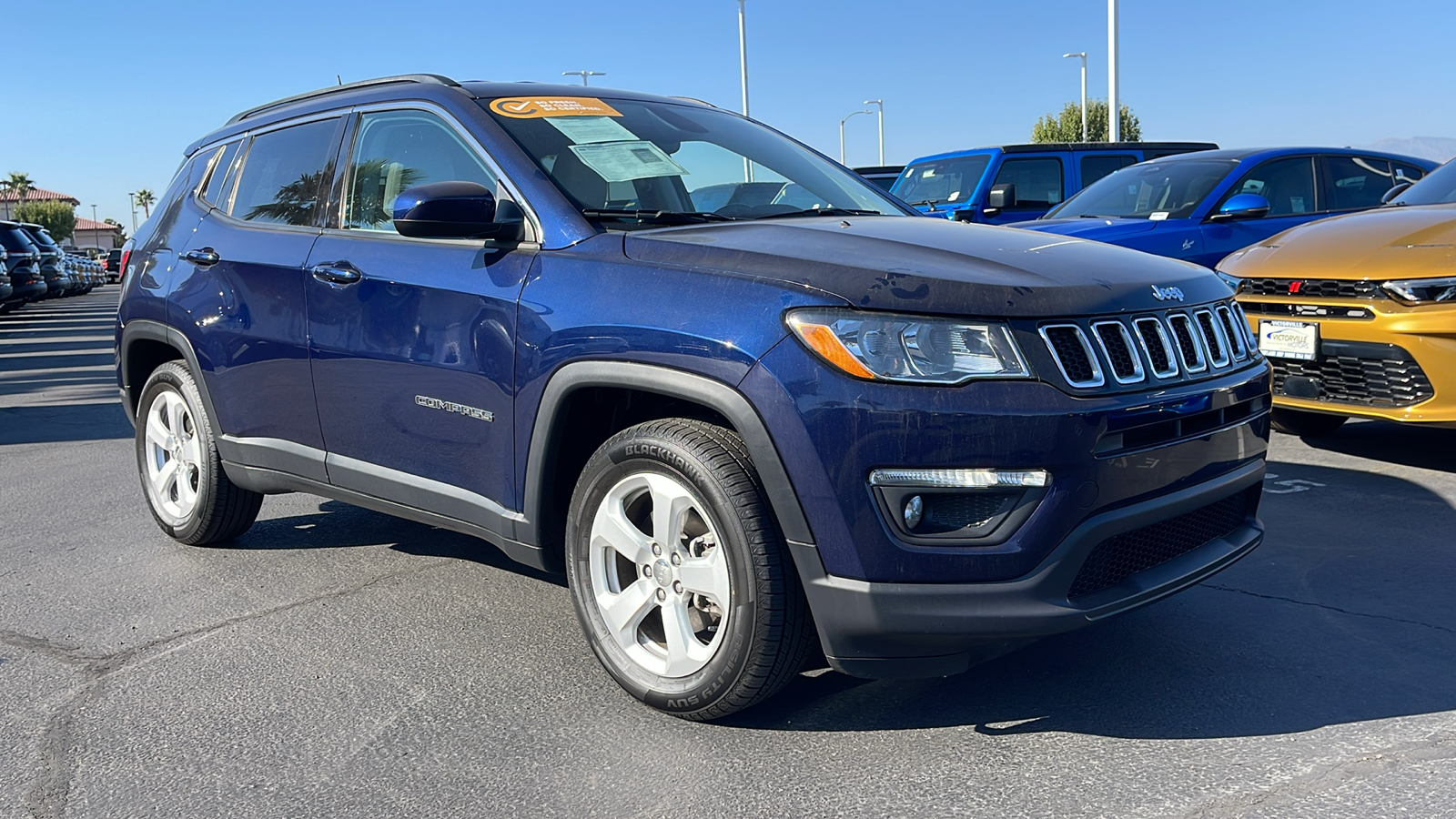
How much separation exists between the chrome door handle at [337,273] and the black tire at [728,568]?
3.82ft

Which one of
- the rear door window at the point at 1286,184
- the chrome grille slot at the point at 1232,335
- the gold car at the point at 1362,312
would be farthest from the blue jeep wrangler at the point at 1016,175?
the chrome grille slot at the point at 1232,335

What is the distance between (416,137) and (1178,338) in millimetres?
2388

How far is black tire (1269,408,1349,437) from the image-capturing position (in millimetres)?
6375

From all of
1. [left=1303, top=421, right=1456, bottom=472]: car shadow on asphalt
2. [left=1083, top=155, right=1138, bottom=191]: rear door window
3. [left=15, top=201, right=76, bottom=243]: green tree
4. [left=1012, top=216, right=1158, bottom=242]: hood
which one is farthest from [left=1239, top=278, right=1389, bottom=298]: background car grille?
[left=15, top=201, right=76, bottom=243]: green tree

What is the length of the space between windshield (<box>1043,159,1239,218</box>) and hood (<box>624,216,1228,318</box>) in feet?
19.0

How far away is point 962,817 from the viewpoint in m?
2.56

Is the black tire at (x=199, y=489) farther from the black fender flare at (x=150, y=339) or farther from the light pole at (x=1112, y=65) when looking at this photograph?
the light pole at (x=1112, y=65)

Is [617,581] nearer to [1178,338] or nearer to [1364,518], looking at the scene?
[1178,338]

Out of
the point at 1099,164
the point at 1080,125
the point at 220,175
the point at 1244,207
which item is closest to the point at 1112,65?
the point at 1099,164

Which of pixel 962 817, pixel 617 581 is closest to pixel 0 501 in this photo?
pixel 617 581

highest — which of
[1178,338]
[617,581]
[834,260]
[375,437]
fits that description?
[834,260]

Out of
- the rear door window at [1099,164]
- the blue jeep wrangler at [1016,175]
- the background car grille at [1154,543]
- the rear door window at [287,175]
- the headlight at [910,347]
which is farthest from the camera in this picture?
the rear door window at [1099,164]

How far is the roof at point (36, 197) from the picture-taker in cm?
12743

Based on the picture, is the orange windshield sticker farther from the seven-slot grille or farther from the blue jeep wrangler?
the blue jeep wrangler
